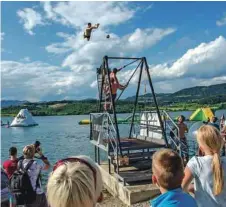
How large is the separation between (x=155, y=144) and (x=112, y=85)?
109 inches

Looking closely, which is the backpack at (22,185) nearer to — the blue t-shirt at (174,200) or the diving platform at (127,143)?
the blue t-shirt at (174,200)

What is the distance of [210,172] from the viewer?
4.00m

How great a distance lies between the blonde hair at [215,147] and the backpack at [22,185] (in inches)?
124

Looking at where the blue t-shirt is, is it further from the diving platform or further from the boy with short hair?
the diving platform

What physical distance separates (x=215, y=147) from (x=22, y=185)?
339cm

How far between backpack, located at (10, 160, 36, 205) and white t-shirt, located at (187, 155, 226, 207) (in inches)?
118

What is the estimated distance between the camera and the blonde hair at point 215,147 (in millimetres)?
3912

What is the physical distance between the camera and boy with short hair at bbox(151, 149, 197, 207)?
9.68 ft

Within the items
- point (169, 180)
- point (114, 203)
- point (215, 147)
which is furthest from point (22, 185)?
point (114, 203)

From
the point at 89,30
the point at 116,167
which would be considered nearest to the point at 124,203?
the point at 116,167

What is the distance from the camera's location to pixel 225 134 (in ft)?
42.8

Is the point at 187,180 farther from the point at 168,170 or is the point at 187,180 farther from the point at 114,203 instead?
the point at 114,203

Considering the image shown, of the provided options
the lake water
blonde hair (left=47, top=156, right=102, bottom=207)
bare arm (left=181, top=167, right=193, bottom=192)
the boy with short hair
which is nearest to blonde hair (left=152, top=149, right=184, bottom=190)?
the boy with short hair

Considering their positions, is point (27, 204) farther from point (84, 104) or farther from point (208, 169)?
point (84, 104)
